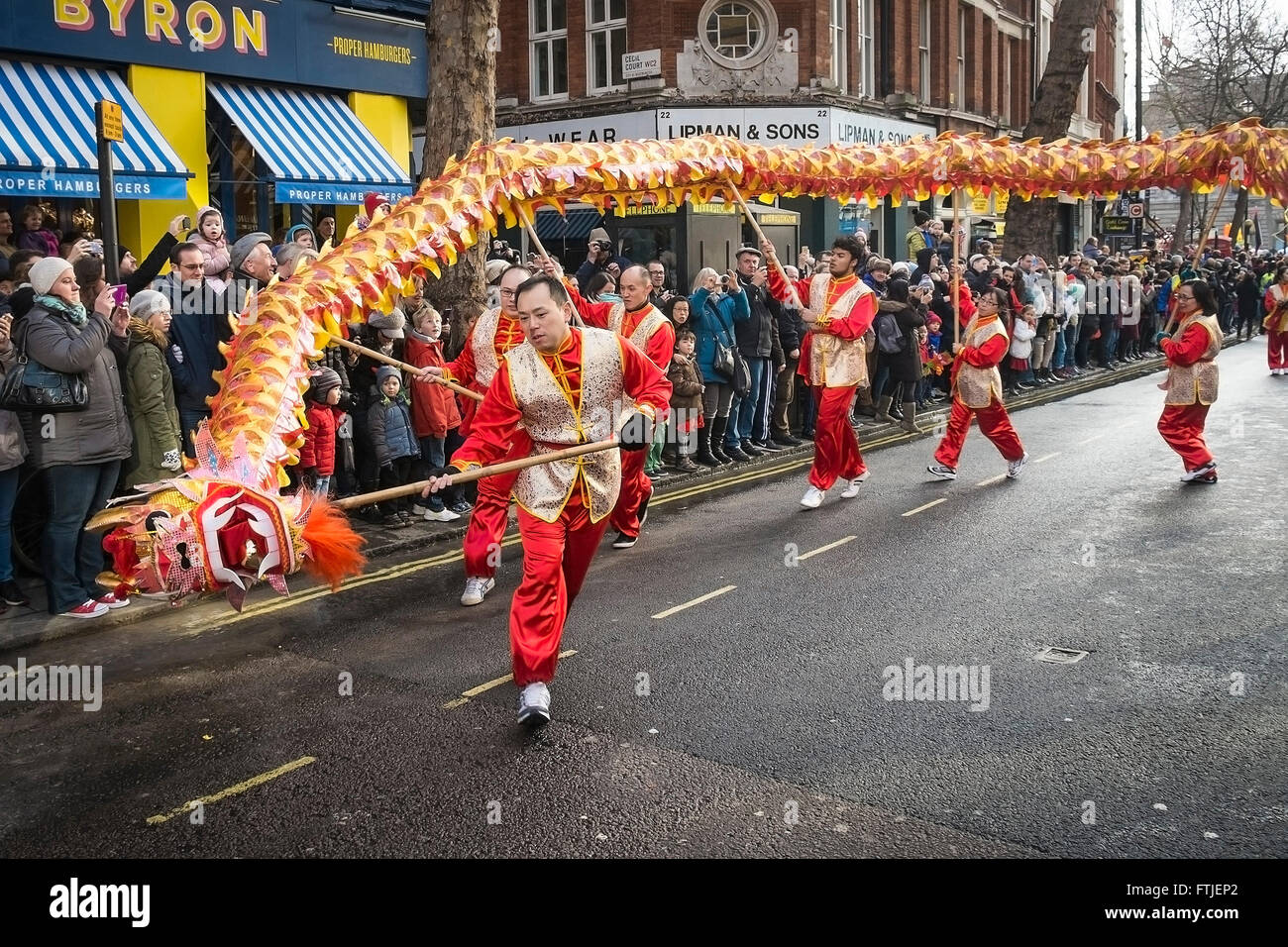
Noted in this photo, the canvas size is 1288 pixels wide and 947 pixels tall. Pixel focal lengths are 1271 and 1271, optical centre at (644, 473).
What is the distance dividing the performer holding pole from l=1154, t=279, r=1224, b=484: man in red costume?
20.6ft

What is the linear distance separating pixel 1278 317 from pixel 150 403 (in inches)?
762

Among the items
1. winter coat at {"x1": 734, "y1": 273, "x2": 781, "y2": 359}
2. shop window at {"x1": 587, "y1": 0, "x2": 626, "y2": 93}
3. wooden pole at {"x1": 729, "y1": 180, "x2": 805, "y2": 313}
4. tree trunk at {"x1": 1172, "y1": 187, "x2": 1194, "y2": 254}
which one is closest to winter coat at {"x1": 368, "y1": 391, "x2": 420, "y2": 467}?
wooden pole at {"x1": 729, "y1": 180, "x2": 805, "y2": 313}

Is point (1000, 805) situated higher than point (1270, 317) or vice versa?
point (1270, 317)

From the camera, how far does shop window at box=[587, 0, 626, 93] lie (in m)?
25.2

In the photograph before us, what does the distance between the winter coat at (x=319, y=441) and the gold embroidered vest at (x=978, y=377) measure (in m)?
5.90

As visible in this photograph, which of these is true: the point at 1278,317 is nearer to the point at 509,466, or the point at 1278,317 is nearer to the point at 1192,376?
the point at 1192,376

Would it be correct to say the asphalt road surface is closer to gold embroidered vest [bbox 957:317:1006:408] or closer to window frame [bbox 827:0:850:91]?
gold embroidered vest [bbox 957:317:1006:408]

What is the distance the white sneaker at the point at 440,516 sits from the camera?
10305mm

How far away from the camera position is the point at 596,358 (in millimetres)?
5953

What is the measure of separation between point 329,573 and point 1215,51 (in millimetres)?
45567

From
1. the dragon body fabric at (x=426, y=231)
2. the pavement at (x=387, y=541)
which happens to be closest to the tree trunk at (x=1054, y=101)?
the pavement at (x=387, y=541)

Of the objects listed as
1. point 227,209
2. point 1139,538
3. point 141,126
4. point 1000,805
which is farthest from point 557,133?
point 1000,805
